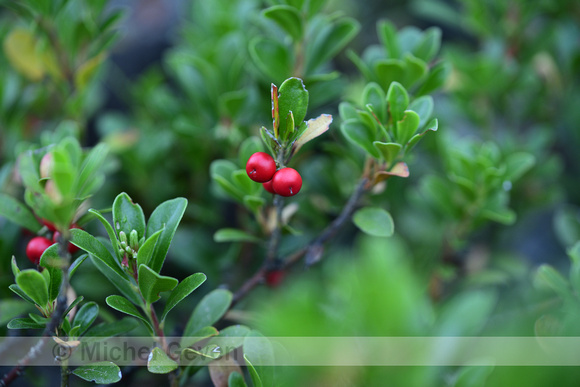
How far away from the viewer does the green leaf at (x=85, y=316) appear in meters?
1.01

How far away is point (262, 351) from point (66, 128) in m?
0.83

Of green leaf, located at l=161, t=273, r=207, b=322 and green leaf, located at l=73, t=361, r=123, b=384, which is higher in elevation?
green leaf, located at l=161, t=273, r=207, b=322

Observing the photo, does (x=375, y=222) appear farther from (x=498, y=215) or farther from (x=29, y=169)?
(x=29, y=169)

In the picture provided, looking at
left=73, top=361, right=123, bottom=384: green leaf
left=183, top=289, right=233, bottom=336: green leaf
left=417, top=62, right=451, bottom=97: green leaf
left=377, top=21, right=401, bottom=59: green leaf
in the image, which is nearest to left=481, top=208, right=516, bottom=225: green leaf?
left=417, top=62, right=451, bottom=97: green leaf

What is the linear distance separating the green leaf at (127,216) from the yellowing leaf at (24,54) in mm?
803

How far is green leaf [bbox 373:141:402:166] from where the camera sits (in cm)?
99

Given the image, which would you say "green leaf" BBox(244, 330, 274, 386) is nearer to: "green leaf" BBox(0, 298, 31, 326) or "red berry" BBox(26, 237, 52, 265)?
"red berry" BBox(26, 237, 52, 265)

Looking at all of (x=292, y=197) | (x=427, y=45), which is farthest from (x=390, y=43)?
(x=292, y=197)

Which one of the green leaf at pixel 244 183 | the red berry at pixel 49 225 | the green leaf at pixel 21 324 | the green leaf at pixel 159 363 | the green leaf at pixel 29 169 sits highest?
the green leaf at pixel 29 169

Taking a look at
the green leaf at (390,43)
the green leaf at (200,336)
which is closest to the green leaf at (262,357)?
the green leaf at (200,336)

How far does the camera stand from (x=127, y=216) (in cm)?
98

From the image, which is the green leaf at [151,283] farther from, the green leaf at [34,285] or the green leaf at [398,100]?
the green leaf at [398,100]

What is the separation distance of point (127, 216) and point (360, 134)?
20.5 inches

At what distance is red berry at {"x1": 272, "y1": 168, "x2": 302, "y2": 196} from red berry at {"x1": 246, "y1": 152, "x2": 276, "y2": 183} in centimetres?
2
